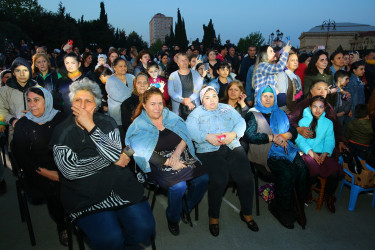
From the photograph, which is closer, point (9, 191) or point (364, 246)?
point (364, 246)

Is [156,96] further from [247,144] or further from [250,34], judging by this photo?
[250,34]

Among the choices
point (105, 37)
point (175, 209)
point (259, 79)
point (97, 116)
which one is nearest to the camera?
point (97, 116)

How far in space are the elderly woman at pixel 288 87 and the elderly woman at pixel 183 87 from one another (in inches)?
60.8

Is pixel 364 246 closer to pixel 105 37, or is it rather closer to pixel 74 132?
pixel 74 132

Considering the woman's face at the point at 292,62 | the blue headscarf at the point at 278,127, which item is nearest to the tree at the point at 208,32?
the woman's face at the point at 292,62

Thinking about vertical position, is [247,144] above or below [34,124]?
below

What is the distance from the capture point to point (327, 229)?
3.02m

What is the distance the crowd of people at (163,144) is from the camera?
228 centimetres

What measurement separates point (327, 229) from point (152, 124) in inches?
99.0

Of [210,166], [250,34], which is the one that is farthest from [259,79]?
[250,34]

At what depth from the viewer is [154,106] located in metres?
2.90

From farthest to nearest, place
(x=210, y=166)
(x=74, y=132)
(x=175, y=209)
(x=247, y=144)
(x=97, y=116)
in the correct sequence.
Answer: (x=247, y=144) < (x=210, y=166) < (x=175, y=209) < (x=97, y=116) < (x=74, y=132)

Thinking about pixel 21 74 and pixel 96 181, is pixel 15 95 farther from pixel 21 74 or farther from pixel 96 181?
pixel 96 181

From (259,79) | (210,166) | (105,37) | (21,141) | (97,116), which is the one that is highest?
(105,37)
